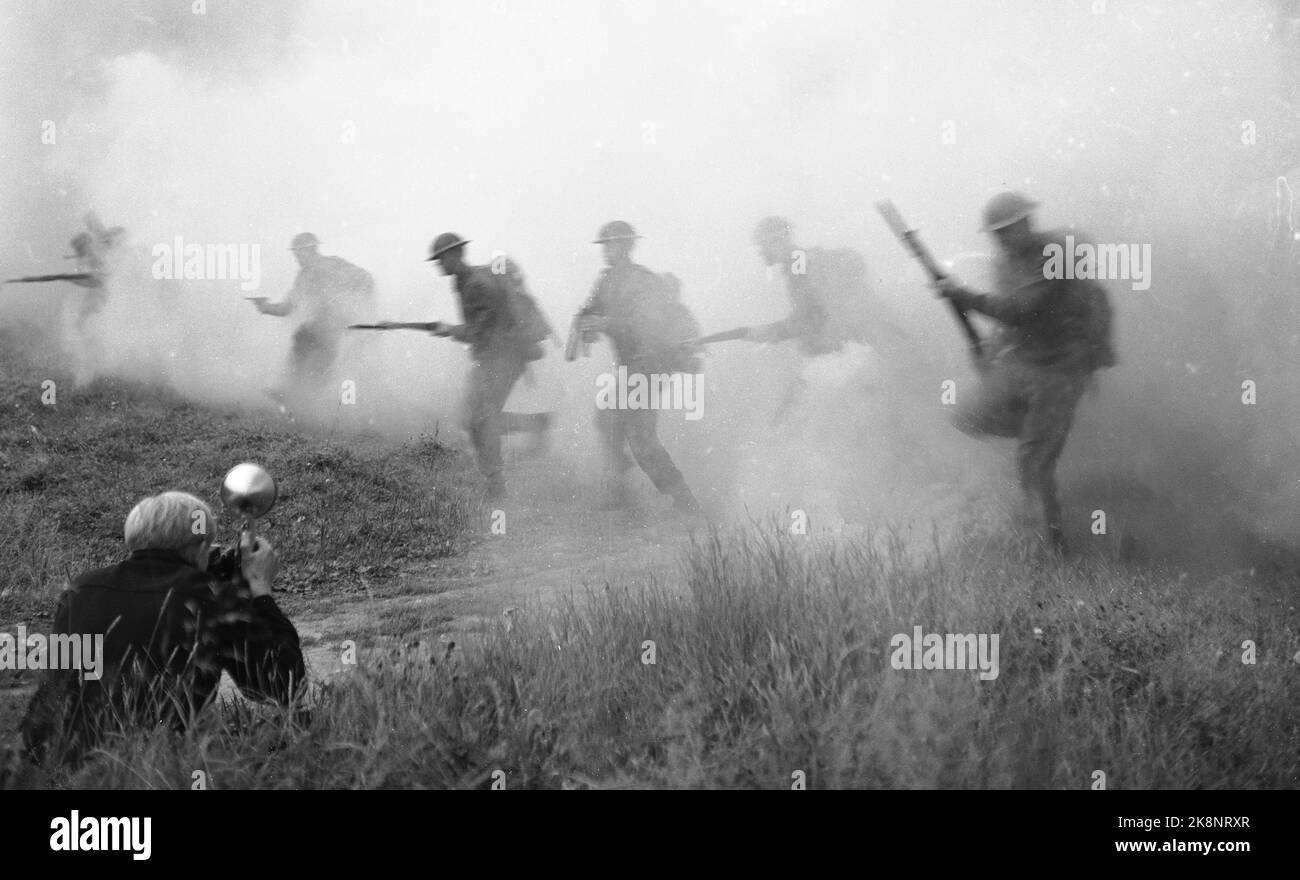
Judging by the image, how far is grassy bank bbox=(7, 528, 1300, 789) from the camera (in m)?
3.60

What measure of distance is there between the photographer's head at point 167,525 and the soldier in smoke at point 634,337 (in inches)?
229

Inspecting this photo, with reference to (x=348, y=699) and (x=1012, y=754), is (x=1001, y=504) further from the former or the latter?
(x=348, y=699)

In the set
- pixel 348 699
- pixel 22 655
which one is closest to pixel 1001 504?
pixel 348 699

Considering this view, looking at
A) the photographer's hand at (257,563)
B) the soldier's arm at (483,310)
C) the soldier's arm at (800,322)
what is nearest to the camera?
the photographer's hand at (257,563)

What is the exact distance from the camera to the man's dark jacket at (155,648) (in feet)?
11.5

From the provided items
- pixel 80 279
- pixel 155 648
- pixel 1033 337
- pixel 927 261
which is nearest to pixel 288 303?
pixel 80 279

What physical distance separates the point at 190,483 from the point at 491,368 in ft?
11.6

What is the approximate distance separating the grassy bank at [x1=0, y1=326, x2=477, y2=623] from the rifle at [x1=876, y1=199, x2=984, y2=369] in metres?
4.82

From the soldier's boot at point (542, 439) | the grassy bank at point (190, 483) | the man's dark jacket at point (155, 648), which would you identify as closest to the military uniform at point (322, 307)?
the grassy bank at point (190, 483)

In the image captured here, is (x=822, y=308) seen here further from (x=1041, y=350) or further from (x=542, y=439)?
(x=542, y=439)

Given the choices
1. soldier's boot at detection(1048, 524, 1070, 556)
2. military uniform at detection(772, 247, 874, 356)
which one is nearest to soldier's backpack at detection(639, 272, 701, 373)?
military uniform at detection(772, 247, 874, 356)

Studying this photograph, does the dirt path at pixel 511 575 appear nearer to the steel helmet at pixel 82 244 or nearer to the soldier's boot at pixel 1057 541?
the soldier's boot at pixel 1057 541
